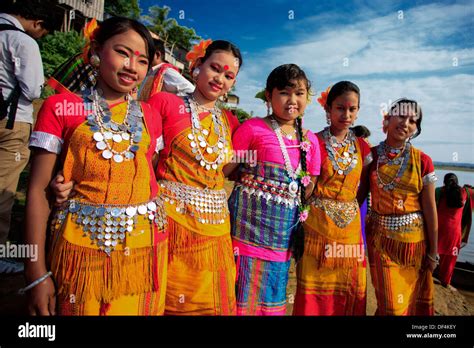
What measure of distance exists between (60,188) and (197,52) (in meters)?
1.38

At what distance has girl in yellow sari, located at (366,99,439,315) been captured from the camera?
2689 mm

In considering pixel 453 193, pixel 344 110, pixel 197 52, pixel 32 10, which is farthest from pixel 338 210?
pixel 453 193

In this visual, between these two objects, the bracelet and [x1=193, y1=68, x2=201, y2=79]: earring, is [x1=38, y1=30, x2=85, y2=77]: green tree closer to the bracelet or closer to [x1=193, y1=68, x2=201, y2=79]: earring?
[x1=193, y1=68, x2=201, y2=79]: earring

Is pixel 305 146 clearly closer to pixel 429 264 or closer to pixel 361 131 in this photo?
pixel 429 264

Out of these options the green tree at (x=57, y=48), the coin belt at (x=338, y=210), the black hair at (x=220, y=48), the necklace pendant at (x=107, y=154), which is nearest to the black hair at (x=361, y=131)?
the coin belt at (x=338, y=210)

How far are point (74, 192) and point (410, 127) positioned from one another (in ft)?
9.16

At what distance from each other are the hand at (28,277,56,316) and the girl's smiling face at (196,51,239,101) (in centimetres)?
150

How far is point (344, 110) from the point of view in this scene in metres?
2.64

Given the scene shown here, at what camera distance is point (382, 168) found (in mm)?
2789

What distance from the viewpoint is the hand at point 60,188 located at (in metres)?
1.50

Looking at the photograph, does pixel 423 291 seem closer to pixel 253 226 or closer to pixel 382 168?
pixel 382 168

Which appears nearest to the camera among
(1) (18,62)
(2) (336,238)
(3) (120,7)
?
(2) (336,238)

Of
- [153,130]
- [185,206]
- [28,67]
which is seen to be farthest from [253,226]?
[28,67]

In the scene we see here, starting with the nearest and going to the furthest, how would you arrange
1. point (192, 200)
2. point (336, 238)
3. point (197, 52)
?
point (192, 200), point (197, 52), point (336, 238)
